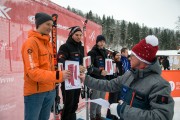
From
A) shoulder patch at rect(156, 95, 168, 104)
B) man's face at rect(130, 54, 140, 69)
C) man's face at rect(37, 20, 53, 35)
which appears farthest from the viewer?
man's face at rect(37, 20, 53, 35)

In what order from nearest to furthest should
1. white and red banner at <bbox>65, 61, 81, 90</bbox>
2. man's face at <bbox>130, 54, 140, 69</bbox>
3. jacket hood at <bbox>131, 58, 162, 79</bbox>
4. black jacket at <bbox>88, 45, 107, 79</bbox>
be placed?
jacket hood at <bbox>131, 58, 162, 79</bbox>, man's face at <bbox>130, 54, 140, 69</bbox>, white and red banner at <bbox>65, 61, 81, 90</bbox>, black jacket at <bbox>88, 45, 107, 79</bbox>

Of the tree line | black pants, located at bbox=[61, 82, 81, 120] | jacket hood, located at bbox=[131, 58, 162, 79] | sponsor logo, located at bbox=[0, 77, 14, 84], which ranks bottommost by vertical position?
black pants, located at bbox=[61, 82, 81, 120]

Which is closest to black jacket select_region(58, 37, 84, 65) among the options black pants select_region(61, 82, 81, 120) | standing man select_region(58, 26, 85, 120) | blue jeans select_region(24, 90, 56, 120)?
standing man select_region(58, 26, 85, 120)

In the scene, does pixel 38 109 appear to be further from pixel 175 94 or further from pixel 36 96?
pixel 175 94

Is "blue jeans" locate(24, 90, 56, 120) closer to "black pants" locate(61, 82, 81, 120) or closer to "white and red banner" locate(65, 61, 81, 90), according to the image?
"white and red banner" locate(65, 61, 81, 90)

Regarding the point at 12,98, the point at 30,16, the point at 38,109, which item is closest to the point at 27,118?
the point at 38,109

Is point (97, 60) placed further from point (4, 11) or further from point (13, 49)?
point (4, 11)

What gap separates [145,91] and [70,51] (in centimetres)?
187

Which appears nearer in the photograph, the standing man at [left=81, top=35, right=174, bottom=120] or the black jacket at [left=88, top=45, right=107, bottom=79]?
the standing man at [left=81, top=35, right=174, bottom=120]

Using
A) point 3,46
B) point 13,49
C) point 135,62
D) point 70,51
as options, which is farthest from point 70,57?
point 135,62

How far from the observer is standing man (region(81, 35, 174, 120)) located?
4.96 ft

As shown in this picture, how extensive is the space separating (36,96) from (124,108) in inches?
46.6

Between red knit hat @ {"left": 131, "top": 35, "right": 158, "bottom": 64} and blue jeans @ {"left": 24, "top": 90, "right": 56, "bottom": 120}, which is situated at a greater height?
red knit hat @ {"left": 131, "top": 35, "right": 158, "bottom": 64}

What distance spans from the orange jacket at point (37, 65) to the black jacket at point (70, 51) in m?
0.60
